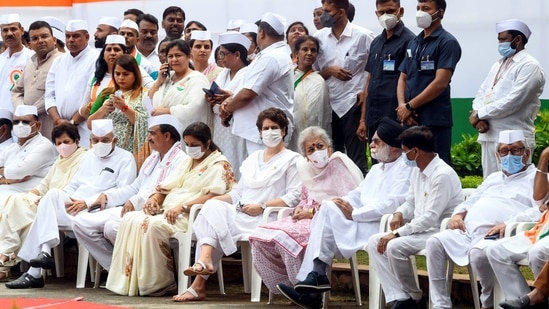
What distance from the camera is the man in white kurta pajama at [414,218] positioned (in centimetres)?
855

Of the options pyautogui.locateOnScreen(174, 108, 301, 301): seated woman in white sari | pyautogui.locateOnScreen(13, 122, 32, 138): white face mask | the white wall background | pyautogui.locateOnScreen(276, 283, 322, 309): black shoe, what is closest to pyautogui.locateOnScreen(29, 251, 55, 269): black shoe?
pyautogui.locateOnScreen(174, 108, 301, 301): seated woman in white sari

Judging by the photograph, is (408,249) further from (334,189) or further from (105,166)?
(105,166)

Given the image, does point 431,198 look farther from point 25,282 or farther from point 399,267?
point 25,282

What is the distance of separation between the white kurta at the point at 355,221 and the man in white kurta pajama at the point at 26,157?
3.71 metres

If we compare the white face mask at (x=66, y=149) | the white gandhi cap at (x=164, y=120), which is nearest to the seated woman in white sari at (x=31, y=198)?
the white face mask at (x=66, y=149)

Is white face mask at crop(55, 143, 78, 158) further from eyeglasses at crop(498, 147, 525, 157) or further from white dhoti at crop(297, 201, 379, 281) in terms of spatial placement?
eyeglasses at crop(498, 147, 525, 157)

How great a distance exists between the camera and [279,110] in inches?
397

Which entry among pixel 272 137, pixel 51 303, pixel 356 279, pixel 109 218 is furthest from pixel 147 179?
pixel 356 279

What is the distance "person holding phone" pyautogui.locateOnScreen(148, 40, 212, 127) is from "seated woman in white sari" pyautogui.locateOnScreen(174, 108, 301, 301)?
3.54 ft

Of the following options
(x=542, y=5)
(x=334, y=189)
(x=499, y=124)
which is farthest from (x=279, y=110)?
(x=542, y=5)

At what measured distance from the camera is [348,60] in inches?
434

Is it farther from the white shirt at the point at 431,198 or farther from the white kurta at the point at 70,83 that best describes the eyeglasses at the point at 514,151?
the white kurta at the point at 70,83

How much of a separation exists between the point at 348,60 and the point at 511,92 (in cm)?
184

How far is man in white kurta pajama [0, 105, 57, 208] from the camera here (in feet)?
39.3
